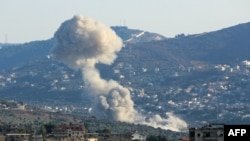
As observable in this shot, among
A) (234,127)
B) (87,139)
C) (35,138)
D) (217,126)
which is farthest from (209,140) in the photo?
(87,139)

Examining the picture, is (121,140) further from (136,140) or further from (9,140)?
(9,140)

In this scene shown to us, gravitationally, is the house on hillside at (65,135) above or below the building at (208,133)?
above

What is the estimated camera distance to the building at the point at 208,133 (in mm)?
106500

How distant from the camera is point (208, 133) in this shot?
10950 centimetres

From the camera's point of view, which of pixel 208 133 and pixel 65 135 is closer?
pixel 208 133

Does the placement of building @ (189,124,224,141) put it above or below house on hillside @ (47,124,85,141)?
below

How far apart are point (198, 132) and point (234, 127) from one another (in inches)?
2065

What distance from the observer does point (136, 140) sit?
197750 mm

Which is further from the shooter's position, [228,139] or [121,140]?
[121,140]

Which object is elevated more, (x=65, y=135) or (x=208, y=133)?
(x=65, y=135)

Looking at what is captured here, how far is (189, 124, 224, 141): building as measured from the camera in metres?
106

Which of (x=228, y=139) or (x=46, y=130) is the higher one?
(x=46, y=130)

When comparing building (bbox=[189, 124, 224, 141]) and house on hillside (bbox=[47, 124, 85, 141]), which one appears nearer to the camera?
building (bbox=[189, 124, 224, 141])

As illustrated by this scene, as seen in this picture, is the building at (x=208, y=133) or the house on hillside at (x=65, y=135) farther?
the house on hillside at (x=65, y=135)
